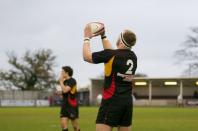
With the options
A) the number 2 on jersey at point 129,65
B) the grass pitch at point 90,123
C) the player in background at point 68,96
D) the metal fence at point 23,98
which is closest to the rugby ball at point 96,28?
the number 2 on jersey at point 129,65

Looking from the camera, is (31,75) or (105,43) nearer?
(105,43)

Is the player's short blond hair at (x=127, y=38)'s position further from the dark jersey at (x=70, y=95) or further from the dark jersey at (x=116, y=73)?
the dark jersey at (x=70, y=95)

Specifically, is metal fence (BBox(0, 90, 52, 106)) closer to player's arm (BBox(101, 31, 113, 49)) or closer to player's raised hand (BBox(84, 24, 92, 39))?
player's arm (BBox(101, 31, 113, 49))

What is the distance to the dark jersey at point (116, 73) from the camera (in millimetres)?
8555

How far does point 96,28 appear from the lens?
8.43 meters

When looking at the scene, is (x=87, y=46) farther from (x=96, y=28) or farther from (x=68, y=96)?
(x=68, y=96)

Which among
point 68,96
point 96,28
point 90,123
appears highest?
point 96,28

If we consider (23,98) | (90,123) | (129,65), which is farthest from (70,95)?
(23,98)

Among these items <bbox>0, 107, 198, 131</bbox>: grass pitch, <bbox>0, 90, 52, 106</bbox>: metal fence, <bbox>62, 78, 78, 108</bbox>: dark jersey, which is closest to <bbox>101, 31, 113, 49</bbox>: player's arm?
<bbox>62, 78, 78, 108</bbox>: dark jersey

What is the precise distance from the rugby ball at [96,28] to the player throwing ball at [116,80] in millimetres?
103

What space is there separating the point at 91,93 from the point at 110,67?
84534 mm

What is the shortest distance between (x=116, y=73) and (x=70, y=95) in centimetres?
756

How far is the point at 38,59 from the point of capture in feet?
403

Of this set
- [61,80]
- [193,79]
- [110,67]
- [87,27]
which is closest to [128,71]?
[110,67]
